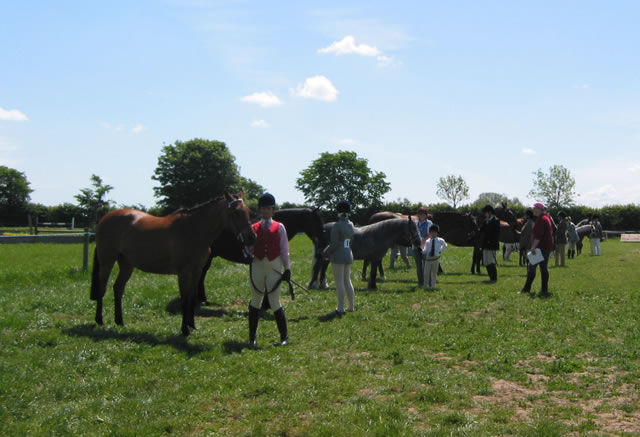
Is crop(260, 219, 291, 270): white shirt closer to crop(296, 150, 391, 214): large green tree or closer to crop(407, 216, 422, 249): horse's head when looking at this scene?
crop(407, 216, 422, 249): horse's head

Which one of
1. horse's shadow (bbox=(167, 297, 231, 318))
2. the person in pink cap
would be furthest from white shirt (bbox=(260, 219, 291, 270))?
the person in pink cap

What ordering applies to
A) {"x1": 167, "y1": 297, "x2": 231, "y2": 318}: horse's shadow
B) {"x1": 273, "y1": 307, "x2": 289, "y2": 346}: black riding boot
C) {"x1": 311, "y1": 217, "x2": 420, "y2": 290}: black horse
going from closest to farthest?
1. {"x1": 273, "y1": 307, "x2": 289, "y2": 346}: black riding boot
2. {"x1": 167, "y1": 297, "x2": 231, "y2": 318}: horse's shadow
3. {"x1": 311, "y1": 217, "x2": 420, "y2": 290}: black horse

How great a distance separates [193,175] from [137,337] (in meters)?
71.4

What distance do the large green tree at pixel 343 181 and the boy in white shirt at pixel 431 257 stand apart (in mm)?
78079

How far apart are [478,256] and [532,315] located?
32.1 feet

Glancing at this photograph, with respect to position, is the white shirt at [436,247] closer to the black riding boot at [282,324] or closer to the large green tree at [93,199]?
the black riding boot at [282,324]

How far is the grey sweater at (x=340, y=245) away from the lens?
1098 cm

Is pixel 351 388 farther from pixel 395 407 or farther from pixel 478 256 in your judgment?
pixel 478 256

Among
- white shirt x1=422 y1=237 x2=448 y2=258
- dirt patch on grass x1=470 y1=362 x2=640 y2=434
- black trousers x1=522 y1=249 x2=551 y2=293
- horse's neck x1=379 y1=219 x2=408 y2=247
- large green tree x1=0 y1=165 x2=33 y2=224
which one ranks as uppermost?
large green tree x1=0 y1=165 x2=33 y2=224

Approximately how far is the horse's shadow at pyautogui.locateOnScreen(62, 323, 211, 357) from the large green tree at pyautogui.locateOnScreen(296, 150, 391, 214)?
276ft

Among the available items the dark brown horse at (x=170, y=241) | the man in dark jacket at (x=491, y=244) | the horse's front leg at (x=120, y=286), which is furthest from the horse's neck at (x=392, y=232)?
the horse's front leg at (x=120, y=286)

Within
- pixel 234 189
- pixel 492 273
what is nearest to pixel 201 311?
pixel 492 273

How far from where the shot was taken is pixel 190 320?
31.5 feet

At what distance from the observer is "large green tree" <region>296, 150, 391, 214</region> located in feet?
309
